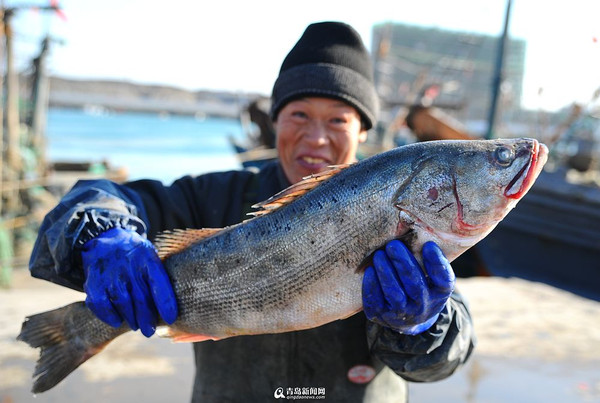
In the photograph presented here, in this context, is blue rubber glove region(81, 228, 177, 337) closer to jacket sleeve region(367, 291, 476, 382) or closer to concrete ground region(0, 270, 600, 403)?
jacket sleeve region(367, 291, 476, 382)

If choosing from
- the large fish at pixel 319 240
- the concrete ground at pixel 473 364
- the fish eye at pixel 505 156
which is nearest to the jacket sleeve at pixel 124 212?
the large fish at pixel 319 240

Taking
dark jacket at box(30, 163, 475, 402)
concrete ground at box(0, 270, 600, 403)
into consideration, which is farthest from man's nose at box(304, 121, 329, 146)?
concrete ground at box(0, 270, 600, 403)

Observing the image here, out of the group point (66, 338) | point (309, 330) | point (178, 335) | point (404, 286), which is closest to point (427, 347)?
point (404, 286)

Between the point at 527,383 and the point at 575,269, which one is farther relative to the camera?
the point at 575,269

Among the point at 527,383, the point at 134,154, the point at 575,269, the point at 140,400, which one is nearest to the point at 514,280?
the point at 575,269

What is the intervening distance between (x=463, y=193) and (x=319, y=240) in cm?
59

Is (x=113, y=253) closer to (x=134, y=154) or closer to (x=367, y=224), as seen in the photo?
(x=367, y=224)

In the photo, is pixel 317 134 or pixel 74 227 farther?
pixel 317 134

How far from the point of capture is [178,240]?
2312 mm

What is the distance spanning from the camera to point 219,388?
8.54ft

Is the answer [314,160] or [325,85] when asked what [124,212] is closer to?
[314,160]

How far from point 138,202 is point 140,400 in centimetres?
217

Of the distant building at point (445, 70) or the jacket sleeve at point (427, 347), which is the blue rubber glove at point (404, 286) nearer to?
the jacket sleeve at point (427, 347)

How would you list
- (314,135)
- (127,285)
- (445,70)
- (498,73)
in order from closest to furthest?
(127,285) < (314,135) < (498,73) < (445,70)
